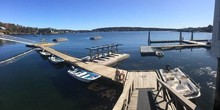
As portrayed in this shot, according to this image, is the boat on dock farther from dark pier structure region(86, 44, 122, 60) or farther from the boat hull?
dark pier structure region(86, 44, 122, 60)

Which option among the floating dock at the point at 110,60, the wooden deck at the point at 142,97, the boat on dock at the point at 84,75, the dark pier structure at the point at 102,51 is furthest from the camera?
the dark pier structure at the point at 102,51

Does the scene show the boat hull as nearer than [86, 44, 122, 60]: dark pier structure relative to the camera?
Yes

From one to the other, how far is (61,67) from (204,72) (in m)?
22.3

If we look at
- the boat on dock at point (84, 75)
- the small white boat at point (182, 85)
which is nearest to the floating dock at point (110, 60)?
the boat on dock at point (84, 75)

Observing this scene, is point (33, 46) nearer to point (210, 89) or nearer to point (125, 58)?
point (125, 58)

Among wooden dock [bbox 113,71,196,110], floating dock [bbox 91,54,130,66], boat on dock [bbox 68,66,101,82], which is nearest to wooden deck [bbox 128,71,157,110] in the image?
wooden dock [bbox 113,71,196,110]

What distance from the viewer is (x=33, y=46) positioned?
2864 inches

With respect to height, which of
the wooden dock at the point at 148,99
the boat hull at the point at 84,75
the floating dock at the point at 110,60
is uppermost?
the wooden dock at the point at 148,99

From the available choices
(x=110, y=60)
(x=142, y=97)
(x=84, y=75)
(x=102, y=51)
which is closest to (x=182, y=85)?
(x=142, y=97)

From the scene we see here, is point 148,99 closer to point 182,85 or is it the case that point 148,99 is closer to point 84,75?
point 182,85

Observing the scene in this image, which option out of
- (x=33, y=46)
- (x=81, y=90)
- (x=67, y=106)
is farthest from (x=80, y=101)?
(x=33, y=46)

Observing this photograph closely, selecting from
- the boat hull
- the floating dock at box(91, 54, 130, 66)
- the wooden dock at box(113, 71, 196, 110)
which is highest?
the wooden dock at box(113, 71, 196, 110)

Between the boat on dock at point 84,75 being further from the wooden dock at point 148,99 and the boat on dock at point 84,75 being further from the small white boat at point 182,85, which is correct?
the wooden dock at point 148,99

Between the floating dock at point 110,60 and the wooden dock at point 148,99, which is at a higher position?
the wooden dock at point 148,99
